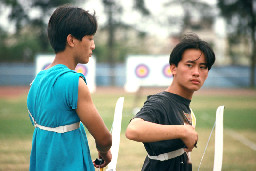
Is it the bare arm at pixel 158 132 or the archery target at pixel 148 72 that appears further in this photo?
the archery target at pixel 148 72

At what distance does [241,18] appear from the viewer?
23.3m

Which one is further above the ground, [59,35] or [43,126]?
[59,35]

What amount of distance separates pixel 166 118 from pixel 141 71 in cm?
1072

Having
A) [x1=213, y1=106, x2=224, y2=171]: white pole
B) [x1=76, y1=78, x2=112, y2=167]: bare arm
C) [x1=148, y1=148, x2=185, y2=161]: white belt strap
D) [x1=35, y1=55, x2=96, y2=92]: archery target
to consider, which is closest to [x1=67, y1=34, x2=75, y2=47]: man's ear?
[x1=76, y1=78, x2=112, y2=167]: bare arm

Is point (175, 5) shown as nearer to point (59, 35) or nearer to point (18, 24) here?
point (18, 24)

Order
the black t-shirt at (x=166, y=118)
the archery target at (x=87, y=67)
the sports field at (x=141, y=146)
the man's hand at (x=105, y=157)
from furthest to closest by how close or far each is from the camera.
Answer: the archery target at (x=87, y=67) < the sports field at (x=141, y=146) < the man's hand at (x=105, y=157) < the black t-shirt at (x=166, y=118)

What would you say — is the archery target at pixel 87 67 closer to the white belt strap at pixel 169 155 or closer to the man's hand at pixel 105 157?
the man's hand at pixel 105 157

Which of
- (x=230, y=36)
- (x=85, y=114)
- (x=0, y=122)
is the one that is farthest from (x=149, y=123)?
(x=230, y=36)

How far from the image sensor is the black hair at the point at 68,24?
1.56m

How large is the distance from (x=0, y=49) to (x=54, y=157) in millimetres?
26937

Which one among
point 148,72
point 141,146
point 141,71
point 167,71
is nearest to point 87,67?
point 141,71

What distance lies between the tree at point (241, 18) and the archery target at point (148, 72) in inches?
474

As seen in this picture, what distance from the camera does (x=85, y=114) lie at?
1.49m

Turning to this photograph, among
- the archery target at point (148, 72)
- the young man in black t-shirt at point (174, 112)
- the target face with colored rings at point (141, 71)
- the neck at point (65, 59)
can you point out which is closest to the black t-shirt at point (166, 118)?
the young man in black t-shirt at point (174, 112)
